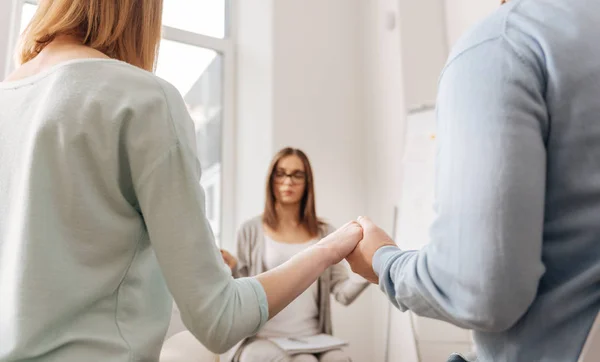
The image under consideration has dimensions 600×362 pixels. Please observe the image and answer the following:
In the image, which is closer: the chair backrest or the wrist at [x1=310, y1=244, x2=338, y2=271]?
the chair backrest

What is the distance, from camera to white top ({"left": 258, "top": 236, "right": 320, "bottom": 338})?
2465 mm

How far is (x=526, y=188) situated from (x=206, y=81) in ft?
10.5

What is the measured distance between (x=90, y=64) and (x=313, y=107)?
2800mm

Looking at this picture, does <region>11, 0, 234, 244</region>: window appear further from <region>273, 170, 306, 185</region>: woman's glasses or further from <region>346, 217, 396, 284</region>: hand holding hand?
<region>346, 217, 396, 284</region>: hand holding hand

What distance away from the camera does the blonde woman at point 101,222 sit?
0.64m

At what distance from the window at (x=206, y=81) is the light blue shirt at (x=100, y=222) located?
8.95 feet

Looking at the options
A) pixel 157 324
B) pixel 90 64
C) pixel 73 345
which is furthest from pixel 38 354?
pixel 90 64

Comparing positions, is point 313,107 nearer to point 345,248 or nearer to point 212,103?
point 212,103

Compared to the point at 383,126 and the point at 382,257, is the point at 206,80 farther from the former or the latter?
the point at 382,257

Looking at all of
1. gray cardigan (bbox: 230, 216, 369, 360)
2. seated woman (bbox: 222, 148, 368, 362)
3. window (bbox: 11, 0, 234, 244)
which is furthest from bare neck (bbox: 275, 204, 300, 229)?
window (bbox: 11, 0, 234, 244)

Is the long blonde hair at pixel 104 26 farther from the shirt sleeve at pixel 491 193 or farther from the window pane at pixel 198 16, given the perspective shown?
the window pane at pixel 198 16

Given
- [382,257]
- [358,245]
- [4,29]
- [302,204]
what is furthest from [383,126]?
[382,257]

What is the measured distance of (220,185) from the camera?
3.48m

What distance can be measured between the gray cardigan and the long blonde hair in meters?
1.87
